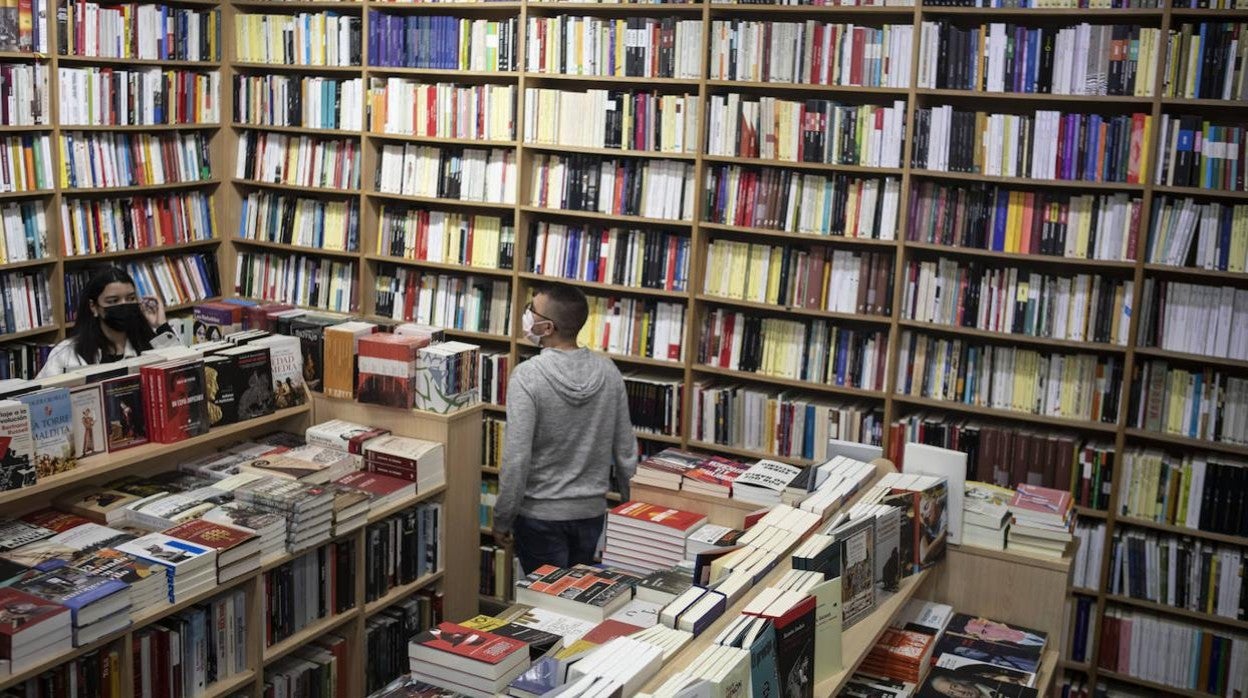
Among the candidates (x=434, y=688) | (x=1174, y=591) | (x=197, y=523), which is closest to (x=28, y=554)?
(x=197, y=523)

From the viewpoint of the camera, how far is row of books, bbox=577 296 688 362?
5.80m

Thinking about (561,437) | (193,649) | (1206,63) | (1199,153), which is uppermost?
(1206,63)

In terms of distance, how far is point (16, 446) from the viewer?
3.36 metres

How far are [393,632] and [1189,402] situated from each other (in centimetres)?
332

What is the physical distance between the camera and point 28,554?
3.27 m

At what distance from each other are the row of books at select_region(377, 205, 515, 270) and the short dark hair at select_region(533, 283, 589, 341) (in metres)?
1.74

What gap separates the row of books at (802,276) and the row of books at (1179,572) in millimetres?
1437

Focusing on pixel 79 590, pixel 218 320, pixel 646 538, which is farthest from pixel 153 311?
pixel 646 538

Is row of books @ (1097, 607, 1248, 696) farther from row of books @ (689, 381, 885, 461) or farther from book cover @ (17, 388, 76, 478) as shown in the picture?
book cover @ (17, 388, 76, 478)

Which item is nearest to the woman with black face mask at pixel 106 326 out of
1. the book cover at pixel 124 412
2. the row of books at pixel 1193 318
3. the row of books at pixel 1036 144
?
the book cover at pixel 124 412

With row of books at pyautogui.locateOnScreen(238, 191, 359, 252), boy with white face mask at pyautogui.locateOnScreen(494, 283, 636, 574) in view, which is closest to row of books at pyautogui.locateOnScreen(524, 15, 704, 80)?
row of books at pyautogui.locateOnScreen(238, 191, 359, 252)

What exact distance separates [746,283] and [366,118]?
2239mm

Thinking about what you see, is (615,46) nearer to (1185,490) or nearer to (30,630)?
(1185,490)

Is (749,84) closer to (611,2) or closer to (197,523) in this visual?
(611,2)
